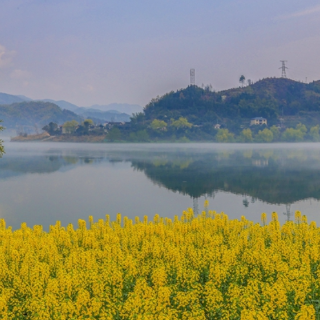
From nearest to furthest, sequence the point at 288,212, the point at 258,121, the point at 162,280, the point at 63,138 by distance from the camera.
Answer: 1. the point at 162,280
2. the point at 288,212
3. the point at 258,121
4. the point at 63,138

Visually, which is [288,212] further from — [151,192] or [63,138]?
[63,138]

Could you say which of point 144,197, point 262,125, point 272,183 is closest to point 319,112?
point 262,125

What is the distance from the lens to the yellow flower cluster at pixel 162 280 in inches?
273

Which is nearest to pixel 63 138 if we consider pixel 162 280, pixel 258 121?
pixel 258 121

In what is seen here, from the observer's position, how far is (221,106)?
561 feet

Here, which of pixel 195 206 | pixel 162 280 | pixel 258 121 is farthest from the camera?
pixel 258 121

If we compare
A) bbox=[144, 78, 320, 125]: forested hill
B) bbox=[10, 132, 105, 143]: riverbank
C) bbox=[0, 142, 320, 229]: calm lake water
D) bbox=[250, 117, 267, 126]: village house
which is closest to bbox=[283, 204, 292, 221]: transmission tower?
bbox=[0, 142, 320, 229]: calm lake water

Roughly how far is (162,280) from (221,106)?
16734 cm

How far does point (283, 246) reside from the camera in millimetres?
11117

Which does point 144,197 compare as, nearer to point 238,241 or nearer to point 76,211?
point 76,211

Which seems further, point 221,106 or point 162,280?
point 221,106

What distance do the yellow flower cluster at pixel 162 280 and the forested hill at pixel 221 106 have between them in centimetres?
14995

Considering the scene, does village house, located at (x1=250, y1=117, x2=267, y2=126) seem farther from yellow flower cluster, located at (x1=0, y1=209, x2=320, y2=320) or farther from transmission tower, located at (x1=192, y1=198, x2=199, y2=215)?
yellow flower cluster, located at (x1=0, y1=209, x2=320, y2=320)

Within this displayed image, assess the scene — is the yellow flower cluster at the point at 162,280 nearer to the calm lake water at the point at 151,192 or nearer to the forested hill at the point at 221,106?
the calm lake water at the point at 151,192
